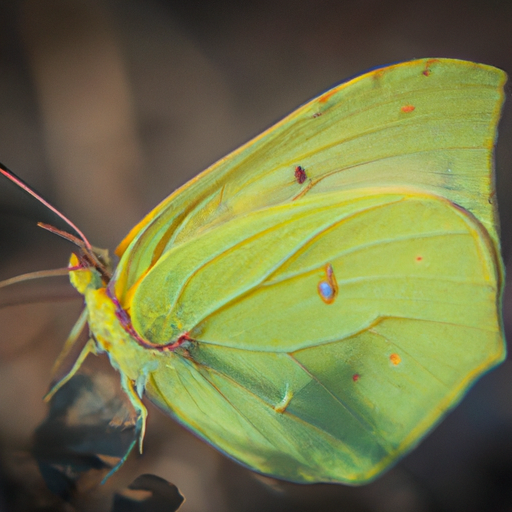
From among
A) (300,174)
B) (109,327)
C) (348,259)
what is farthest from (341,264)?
(109,327)

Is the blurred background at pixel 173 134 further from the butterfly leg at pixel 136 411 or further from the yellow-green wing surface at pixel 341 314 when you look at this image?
the yellow-green wing surface at pixel 341 314

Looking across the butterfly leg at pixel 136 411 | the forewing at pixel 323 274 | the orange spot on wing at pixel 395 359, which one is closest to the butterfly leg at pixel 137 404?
the butterfly leg at pixel 136 411

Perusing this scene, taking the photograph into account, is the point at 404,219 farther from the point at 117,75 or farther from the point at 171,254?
the point at 117,75

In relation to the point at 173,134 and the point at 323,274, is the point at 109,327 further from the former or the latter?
the point at 173,134

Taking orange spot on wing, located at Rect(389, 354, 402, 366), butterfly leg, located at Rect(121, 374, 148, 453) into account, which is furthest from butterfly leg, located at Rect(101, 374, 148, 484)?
orange spot on wing, located at Rect(389, 354, 402, 366)

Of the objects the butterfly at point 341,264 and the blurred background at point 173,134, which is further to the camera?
the blurred background at point 173,134

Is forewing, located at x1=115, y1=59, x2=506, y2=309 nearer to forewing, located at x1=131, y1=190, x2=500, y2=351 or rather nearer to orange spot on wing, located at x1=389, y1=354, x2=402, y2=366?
forewing, located at x1=131, y1=190, x2=500, y2=351

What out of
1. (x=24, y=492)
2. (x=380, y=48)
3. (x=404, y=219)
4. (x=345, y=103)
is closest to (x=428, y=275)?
(x=404, y=219)
